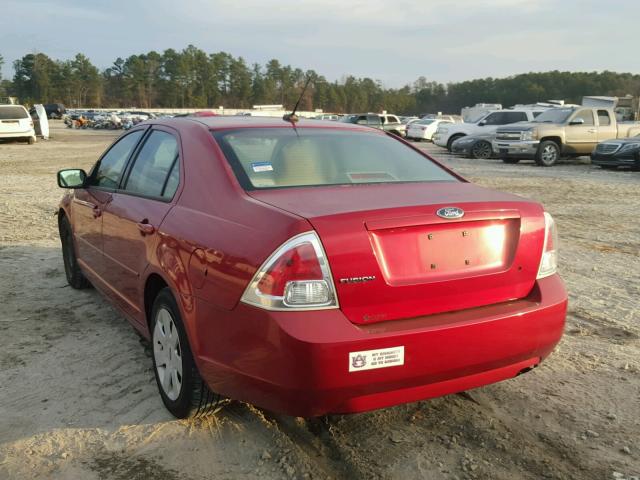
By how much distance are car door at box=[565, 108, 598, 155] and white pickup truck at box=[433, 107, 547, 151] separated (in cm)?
220

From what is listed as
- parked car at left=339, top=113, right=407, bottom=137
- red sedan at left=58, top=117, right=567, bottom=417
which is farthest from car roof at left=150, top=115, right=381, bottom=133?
parked car at left=339, top=113, right=407, bottom=137

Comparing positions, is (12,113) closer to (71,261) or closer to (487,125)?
(487,125)

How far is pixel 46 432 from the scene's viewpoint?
307 centimetres

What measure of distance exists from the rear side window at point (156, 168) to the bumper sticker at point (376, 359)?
1.51m

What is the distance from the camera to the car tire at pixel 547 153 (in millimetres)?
18859

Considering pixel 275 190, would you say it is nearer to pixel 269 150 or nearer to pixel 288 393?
pixel 269 150

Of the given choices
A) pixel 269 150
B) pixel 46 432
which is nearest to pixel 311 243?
pixel 269 150

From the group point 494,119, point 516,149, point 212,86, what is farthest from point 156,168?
point 212,86

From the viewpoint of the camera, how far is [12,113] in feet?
86.5

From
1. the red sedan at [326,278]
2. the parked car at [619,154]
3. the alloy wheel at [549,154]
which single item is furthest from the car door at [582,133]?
the red sedan at [326,278]

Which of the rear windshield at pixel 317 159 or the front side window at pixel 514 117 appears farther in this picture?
the front side window at pixel 514 117

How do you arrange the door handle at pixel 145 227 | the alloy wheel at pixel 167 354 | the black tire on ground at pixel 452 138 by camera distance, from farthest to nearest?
→ the black tire on ground at pixel 452 138, the door handle at pixel 145 227, the alloy wheel at pixel 167 354

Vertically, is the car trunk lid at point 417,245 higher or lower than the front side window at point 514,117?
lower

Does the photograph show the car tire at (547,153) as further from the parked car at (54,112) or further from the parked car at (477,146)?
the parked car at (54,112)
